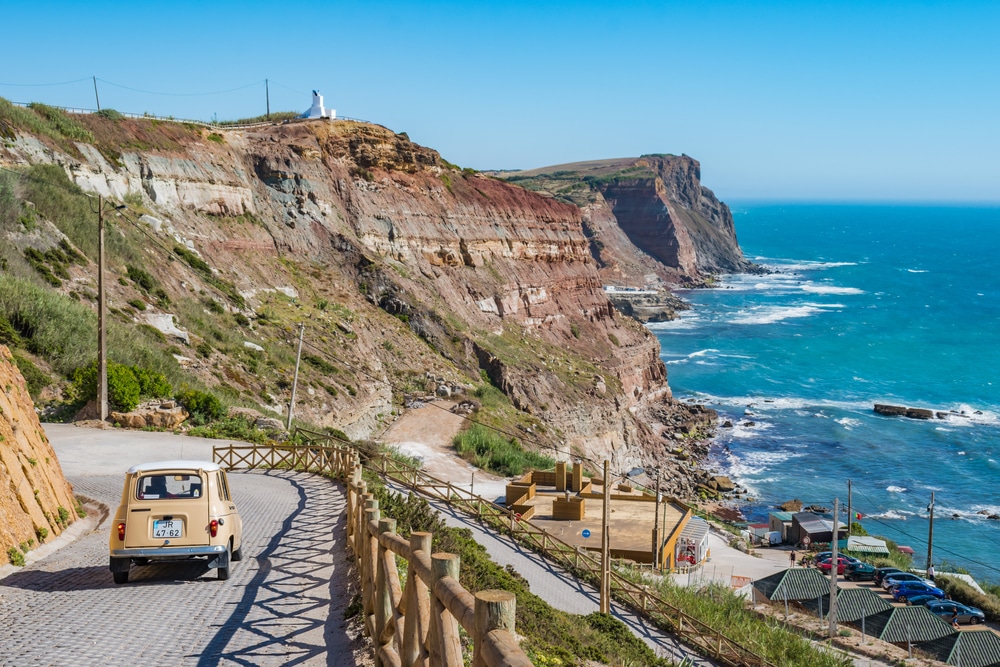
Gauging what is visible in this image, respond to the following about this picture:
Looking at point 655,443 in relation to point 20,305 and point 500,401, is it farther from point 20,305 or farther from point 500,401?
point 20,305

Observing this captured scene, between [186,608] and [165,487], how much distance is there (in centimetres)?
195

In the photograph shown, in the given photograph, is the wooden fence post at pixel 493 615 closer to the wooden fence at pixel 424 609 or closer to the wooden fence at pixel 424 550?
the wooden fence at pixel 424 609

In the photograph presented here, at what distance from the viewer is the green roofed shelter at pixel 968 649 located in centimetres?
2506

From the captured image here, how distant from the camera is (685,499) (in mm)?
53000

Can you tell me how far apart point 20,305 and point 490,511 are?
18.1 m

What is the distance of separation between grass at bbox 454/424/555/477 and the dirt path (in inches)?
22.6

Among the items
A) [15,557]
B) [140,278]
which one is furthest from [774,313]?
[15,557]

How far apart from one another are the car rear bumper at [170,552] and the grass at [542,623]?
2645 mm

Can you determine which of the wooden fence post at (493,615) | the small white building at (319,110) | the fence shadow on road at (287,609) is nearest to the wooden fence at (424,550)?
the fence shadow on road at (287,609)

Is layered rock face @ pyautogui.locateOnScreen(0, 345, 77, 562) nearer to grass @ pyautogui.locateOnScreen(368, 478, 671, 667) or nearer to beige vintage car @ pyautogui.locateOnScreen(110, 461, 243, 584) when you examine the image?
beige vintage car @ pyautogui.locateOnScreen(110, 461, 243, 584)

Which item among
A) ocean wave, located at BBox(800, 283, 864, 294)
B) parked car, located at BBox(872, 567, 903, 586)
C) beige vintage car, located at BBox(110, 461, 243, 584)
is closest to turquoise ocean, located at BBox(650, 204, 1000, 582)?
ocean wave, located at BBox(800, 283, 864, 294)

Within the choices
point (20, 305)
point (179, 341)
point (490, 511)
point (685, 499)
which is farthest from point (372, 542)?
point (685, 499)

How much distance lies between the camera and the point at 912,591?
3250 cm

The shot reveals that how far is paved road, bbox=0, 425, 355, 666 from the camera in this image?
28.8 ft
